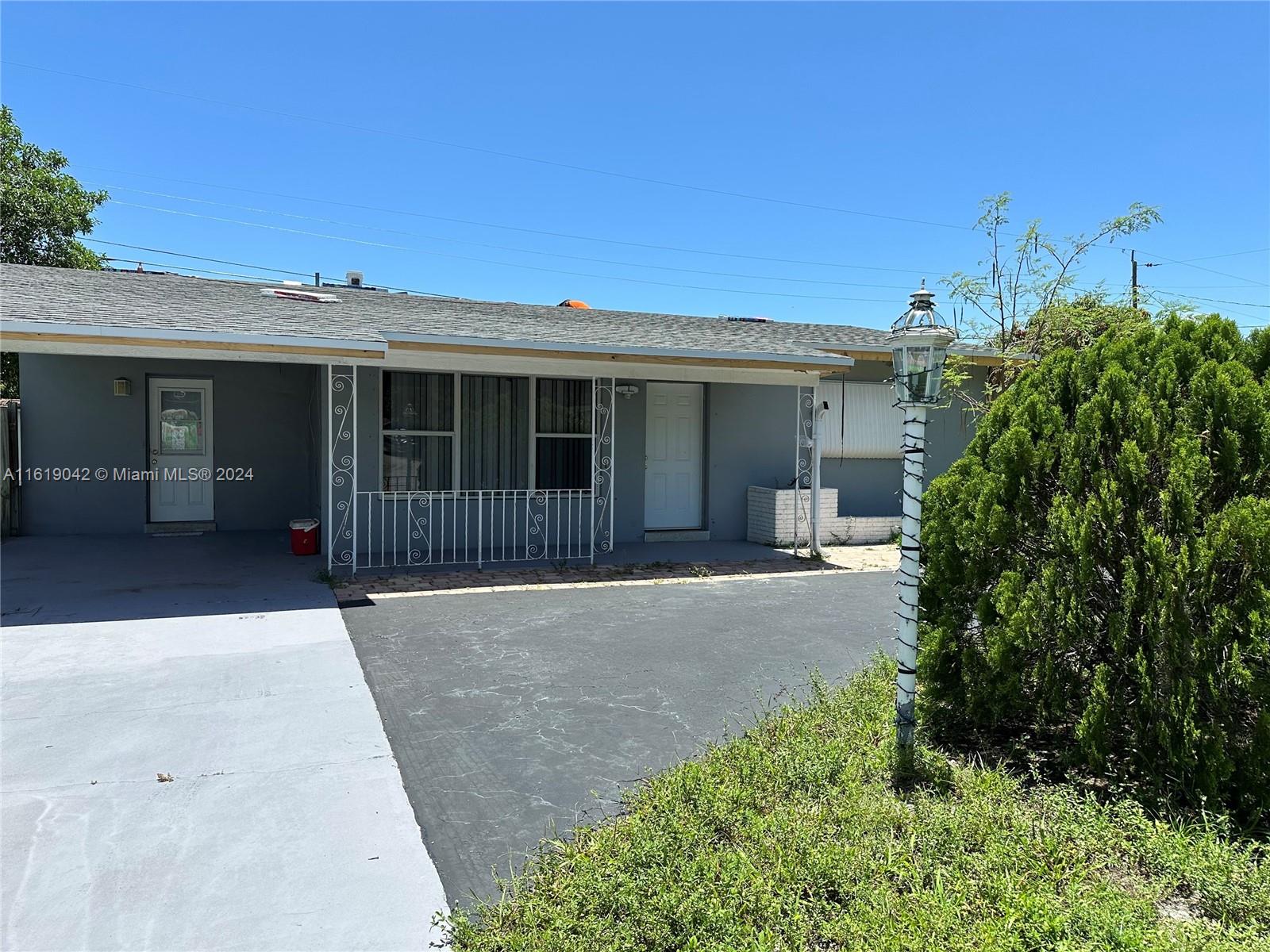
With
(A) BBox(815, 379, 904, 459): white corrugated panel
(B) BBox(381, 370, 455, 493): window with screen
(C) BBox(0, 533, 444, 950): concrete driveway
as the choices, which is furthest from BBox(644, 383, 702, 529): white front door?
(C) BBox(0, 533, 444, 950): concrete driveway

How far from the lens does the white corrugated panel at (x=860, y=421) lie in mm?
12258

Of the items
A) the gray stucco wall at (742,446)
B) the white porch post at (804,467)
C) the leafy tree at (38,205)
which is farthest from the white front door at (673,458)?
the leafy tree at (38,205)

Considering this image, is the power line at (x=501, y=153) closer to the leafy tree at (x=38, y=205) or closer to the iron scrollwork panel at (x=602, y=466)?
the leafy tree at (x=38, y=205)

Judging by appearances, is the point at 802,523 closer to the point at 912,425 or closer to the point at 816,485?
the point at 816,485

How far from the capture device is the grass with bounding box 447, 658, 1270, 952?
7.68 feet

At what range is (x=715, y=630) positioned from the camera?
6.55m

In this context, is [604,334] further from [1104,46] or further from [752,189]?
[752,189]

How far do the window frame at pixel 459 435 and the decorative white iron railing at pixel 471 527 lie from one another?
7 centimetres

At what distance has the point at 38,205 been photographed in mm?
17234

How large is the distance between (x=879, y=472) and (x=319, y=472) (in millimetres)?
8575

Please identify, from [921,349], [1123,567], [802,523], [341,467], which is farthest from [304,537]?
[1123,567]

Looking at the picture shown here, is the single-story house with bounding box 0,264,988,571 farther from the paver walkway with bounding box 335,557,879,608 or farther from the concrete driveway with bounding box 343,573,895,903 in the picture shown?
the concrete driveway with bounding box 343,573,895,903

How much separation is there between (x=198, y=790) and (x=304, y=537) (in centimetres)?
649

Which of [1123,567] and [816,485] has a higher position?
[1123,567]
